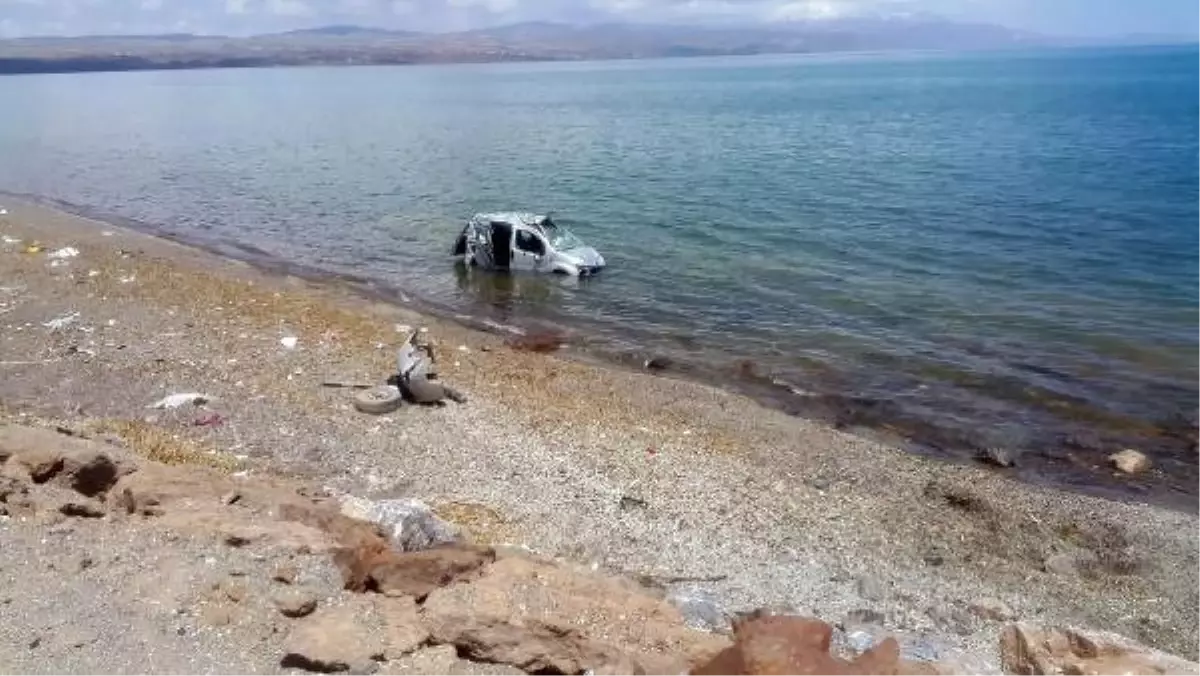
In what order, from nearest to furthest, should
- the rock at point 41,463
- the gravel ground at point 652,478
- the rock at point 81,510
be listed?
the rock at point 81,510 < the rock at point 41,463 < the gravel ground at point 652,478

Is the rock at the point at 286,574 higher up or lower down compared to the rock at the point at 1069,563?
higher up

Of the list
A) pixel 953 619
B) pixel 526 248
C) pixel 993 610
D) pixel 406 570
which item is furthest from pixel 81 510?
pixel 526 248

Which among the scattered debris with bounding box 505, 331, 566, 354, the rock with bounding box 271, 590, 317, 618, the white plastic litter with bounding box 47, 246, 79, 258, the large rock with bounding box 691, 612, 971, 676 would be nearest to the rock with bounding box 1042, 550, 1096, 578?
the large rock with bounding box 691, 612, 971, 676

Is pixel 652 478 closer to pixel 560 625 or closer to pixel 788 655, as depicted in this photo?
pixel 560 625

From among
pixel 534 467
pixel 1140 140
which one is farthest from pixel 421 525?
pixel 1140 140

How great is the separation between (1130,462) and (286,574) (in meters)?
12.8

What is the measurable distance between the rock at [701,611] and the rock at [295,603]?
333cm

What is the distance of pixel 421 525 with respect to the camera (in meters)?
9.93

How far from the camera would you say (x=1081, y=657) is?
8203 millimetres

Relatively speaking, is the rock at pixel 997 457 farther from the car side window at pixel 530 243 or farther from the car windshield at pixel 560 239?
the car side window at pixel 530 243

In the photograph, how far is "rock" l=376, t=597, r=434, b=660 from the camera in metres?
7.07

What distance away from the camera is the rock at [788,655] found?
259 inches

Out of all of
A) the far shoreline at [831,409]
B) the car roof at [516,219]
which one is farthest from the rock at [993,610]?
the car roof at [516,219]

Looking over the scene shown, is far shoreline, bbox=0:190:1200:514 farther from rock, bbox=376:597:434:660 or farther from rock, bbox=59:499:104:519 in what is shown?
rock, bbox=59:499:104:519
